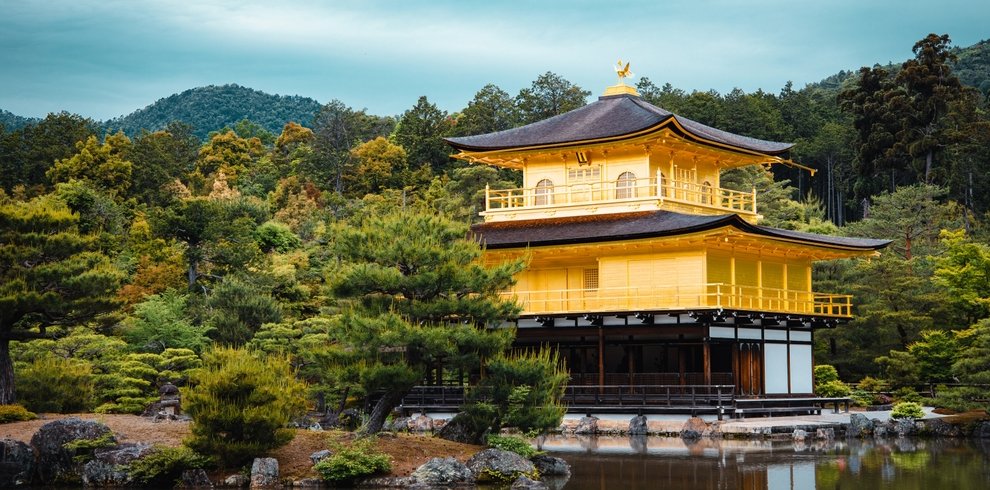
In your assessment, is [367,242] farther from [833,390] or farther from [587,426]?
[833,390]

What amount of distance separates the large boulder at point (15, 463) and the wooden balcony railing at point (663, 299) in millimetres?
14650

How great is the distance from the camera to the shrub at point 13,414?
988 inches

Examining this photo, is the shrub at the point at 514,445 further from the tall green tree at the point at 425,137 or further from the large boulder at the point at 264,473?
the tall green tree at the point at 425,137

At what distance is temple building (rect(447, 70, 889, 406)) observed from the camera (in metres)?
34.9

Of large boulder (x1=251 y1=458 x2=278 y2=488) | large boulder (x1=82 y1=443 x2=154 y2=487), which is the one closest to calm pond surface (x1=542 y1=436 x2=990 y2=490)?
large boulder (x1=251 y1=458 x2=278 y2=488)

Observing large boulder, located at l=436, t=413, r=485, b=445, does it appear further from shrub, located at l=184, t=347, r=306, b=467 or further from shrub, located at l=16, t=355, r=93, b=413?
shrub, located at l=16, t=355, r=93, b=413

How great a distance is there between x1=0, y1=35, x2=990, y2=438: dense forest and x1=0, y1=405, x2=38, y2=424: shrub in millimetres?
1706

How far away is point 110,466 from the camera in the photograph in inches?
859

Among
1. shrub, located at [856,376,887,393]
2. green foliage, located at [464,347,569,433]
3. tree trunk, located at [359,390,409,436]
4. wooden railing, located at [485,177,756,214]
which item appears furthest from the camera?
shrub, located at [856,376,887,393]

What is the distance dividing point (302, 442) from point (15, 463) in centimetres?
504

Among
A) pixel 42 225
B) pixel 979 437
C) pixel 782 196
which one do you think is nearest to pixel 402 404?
pixel 42 225

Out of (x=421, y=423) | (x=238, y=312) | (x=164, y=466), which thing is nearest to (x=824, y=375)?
(x=421, y=423)

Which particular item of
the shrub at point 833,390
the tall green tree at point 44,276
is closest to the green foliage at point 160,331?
the tall green tree at point 44,276

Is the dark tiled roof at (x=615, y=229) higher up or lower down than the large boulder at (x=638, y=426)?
higher up
